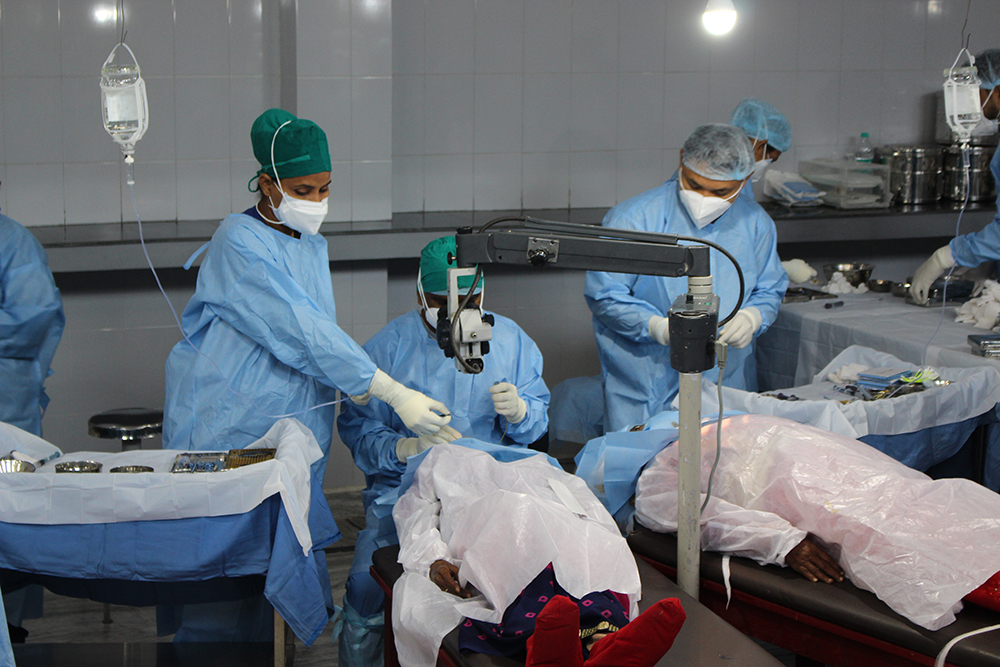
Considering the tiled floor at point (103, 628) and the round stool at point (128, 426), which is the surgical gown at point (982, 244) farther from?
the round stool at point (128, 426)

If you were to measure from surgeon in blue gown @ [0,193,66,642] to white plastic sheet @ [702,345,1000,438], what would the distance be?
6.89 ft

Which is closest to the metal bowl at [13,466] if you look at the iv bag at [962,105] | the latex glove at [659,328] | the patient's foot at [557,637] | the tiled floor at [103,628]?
the tiled floor at [103,628]

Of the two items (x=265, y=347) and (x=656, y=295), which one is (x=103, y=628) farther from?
(x=656, y=295)

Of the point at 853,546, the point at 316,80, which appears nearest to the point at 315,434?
the point at 853,546

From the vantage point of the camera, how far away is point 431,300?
2.70 m

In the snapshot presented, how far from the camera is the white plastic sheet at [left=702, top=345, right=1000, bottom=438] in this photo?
2562mm

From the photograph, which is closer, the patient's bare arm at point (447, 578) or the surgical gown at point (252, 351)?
the patient's bare arm at point (447, 578)

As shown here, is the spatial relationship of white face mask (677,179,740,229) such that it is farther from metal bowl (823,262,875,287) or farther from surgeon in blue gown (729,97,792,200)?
metal bowl (823,262,875,287)

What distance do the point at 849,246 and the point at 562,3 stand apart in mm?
1920

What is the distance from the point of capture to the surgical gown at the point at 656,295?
3.09 meters

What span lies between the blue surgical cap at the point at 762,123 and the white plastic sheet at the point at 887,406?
1.21 metres

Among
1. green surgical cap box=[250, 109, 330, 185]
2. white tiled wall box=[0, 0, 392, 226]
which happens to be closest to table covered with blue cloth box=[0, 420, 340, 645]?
green surgical cap box=[250, 109, 330, 185]

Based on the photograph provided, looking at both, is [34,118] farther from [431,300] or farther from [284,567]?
[284,567]

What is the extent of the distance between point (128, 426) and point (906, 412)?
7.75ft
